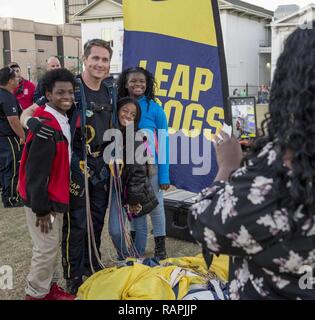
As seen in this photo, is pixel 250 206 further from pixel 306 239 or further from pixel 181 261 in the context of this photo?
pixel 181 261

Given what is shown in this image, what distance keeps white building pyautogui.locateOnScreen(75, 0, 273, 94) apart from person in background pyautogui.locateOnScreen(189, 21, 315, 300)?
3716 centimetres

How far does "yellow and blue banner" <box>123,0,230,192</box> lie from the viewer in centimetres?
330

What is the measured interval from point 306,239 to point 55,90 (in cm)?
211

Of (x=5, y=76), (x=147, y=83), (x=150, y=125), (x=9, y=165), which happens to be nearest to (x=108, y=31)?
(x=5, y=76)

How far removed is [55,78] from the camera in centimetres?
282

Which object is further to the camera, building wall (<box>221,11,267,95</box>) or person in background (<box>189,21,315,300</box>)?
building wall (<box>221,11,267,95</box>)

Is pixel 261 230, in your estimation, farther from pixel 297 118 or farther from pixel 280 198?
pixel 297 118

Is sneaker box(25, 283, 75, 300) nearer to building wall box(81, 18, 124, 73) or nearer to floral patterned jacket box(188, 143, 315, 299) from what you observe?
floral patterned jacket box(188, 143, 315, 299)

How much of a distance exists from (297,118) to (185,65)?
2631 millimetres

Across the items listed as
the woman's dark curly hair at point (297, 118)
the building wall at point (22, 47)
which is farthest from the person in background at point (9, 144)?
the building wall at point (22, 47)

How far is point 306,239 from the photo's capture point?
1.07 meters

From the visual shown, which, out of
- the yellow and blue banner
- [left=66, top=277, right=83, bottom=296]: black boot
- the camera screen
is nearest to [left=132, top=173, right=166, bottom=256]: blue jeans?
the yellow and blue banner

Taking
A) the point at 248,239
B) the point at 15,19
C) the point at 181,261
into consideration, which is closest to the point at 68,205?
the point at 181,261

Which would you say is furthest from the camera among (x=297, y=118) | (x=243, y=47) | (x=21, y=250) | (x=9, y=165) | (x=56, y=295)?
→ (x=243, y=47)
